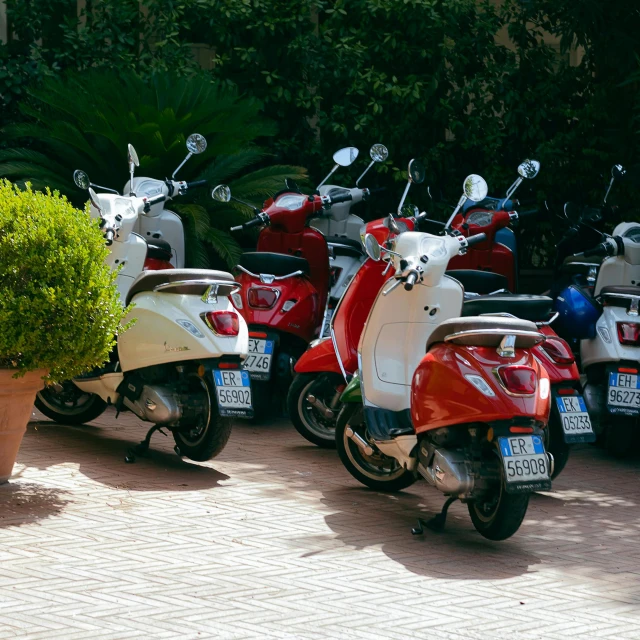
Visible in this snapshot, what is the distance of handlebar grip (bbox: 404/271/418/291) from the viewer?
6727mm

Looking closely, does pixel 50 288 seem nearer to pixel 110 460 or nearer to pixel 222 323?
pixel 222 323

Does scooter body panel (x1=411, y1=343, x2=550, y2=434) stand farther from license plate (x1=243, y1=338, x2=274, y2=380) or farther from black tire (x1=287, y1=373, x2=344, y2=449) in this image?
license plate (x1=243, y1=338, x2=274, y2=380)

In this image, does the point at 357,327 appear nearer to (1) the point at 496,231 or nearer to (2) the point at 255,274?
(2) the point at 255,274

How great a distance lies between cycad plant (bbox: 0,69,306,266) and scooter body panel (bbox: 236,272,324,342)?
71.8 inches

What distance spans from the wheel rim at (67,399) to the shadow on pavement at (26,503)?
1.49 meters

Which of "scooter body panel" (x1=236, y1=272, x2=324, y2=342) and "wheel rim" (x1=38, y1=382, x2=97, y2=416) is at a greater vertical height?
"scooter body panel" (x1=236, y1=272, x2=324, y2=342)

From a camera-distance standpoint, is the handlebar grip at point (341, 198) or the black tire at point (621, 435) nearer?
the black tire at point (621, 435)

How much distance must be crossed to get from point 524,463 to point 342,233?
555 centimetres

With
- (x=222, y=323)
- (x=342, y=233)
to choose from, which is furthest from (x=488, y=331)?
(x=342, y=233)

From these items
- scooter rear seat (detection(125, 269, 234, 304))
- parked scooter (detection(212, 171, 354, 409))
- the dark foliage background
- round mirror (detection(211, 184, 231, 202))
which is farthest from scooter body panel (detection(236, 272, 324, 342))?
the dark foliage background

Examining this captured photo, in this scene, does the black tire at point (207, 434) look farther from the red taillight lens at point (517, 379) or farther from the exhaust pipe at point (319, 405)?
the red taillight lens at point (517, 379)

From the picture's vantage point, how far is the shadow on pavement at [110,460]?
7254 mm

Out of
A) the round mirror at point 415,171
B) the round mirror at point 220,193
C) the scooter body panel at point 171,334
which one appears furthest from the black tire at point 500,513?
the round mirror at point 220,193

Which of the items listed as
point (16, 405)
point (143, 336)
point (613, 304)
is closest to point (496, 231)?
point (613, 304)
